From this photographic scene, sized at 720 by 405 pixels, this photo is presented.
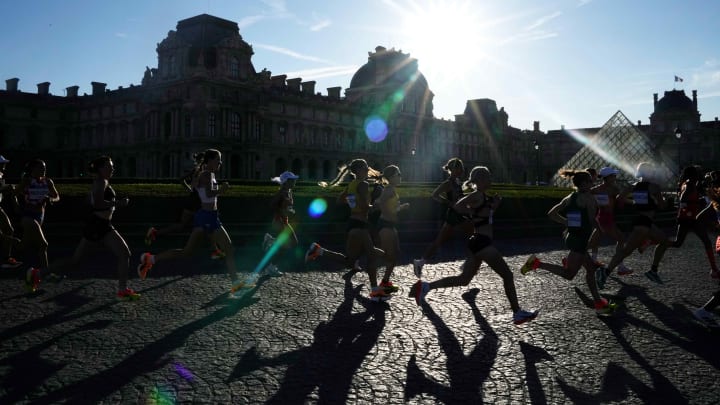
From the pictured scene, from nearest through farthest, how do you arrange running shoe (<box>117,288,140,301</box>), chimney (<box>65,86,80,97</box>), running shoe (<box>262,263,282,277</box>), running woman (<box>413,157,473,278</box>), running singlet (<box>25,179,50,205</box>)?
running shoe (<box>117,288,140,301</box>) → running singlet (<box>25,179,50,205</box>) → running woman (<box>413,157,473,278</box>) → running shoe (<box>262,263,282,277</box>) → chimney (<box>65,86,80,97</box>)

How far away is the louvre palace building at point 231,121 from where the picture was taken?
1951 inches

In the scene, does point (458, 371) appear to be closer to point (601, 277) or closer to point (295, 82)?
point (601, 277)

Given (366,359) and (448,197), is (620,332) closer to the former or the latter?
(366,359)

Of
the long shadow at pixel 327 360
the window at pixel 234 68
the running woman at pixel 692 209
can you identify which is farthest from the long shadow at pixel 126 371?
the window at pixel 234 68

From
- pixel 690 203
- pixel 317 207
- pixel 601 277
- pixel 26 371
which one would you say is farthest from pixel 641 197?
pixel 26 371

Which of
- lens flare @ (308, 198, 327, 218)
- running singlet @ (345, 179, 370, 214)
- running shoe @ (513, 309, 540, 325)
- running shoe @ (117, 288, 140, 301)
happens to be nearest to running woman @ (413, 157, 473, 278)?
running singlet @ (345, 179, 370, 214)

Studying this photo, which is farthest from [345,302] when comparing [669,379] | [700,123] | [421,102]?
[700,123]

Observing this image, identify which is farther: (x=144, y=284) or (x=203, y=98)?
(x=203, y=98)

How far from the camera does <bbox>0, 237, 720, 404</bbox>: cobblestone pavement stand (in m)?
4.25

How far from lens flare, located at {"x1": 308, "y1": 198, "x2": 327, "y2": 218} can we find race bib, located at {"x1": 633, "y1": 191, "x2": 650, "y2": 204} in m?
7.85

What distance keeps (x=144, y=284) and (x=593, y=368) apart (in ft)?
19.7

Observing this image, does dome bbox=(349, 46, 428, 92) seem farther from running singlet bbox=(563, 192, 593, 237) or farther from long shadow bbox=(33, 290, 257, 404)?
long shadow bbox=(33, 290, 257, 404)

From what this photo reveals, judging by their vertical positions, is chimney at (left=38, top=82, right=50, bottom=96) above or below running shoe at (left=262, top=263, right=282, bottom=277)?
above

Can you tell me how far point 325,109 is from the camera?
6238cm
